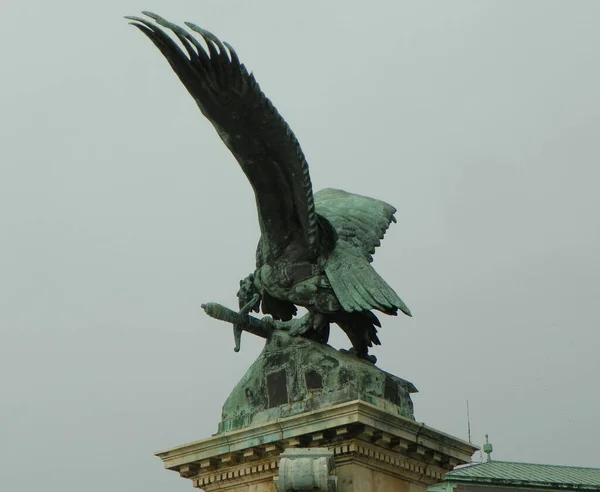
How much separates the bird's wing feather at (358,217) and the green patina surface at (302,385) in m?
1.56

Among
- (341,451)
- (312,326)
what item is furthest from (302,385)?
(341,451)

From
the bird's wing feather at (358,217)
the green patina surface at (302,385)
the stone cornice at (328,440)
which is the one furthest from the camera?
the bird's wing feather at (358,217)

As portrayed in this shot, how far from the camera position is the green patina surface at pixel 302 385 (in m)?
14.1

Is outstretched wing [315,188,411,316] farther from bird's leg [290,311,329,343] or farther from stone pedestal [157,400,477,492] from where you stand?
stone pedestal [157,400,477,492]

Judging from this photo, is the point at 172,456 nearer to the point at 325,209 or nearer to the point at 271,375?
the point at 271,375

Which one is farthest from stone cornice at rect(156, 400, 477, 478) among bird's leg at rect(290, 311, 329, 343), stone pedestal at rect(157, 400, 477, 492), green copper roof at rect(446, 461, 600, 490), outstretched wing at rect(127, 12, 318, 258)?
green copper roof at rect(446, 461, 600, 490)

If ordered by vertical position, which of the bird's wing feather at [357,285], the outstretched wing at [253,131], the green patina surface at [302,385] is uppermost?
the outstretched wing at [253,131]

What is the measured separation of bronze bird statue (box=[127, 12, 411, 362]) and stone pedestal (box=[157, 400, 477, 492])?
1.39 m

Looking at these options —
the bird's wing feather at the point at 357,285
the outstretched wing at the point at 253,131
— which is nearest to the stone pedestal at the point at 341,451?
the bird's wing feather at the point at 357,285

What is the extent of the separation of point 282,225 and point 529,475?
2672 cm

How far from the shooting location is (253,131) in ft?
46.2

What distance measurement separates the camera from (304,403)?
14.2m

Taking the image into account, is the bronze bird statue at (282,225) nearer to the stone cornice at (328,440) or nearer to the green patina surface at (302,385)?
the green patina surface at (302,385)

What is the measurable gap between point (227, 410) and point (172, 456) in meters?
0.86
